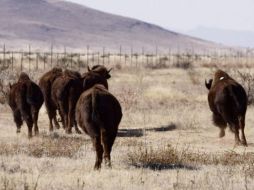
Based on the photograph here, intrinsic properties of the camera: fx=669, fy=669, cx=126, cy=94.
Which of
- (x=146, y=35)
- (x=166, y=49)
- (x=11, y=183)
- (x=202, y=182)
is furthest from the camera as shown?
(x=146, y=35)

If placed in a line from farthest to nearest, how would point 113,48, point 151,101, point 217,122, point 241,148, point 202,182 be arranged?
1. point 113,48
2. point 151,101
3. point 217,122
4. point 241,148
5. point 202,182

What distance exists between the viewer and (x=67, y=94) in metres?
18.6

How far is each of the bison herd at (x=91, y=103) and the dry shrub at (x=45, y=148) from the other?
0.67m

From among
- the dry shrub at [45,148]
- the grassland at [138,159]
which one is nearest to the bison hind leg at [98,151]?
the grassland at [138,159]

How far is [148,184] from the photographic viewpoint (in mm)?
10492

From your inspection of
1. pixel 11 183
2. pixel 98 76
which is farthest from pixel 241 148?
pixel 11 183

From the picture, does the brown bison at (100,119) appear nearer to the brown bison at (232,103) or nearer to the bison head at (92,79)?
the brown bison at (232,103)

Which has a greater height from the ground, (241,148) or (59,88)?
(59,88)

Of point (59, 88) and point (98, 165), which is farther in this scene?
point (59, 88)

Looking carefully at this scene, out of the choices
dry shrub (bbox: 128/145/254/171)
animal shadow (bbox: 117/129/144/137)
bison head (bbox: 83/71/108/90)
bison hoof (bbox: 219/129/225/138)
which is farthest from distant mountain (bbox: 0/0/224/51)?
dry shrub (bbox: 128/145/254/171)

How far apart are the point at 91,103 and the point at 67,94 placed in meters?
6.87

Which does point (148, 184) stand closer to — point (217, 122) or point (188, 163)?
point (188, 163)

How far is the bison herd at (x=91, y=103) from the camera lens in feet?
38.5

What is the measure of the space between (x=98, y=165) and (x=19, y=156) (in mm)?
2070
